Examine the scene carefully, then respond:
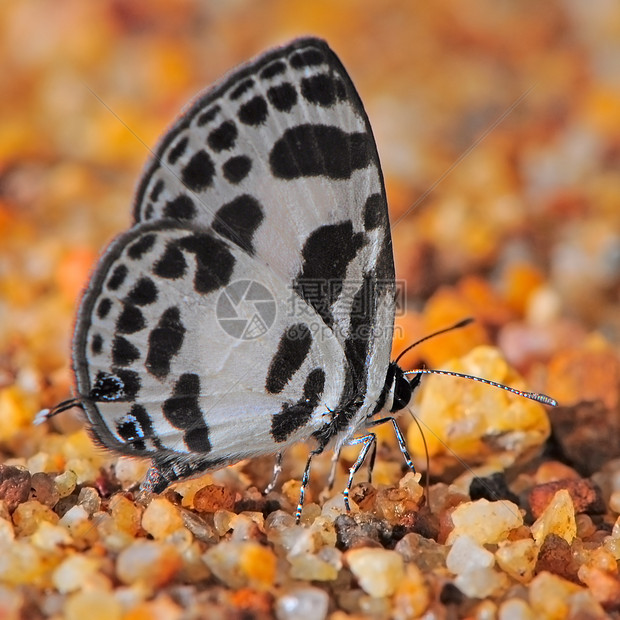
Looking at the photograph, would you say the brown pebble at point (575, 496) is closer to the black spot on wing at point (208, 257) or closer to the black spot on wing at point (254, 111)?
the black spot on wing at point (208, 257)

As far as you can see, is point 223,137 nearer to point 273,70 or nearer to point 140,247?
point 273,70

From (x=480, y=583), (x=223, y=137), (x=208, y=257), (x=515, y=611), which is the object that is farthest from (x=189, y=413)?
(x=515, y=611)

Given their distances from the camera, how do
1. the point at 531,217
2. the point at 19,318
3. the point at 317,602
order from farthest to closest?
1. the point at 531,217
2. the point at 19,318
3. the point at 317,602

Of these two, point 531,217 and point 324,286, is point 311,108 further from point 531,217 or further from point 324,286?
point 531,217

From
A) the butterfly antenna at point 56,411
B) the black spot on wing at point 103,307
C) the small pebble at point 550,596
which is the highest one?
the black spot on wing at point 103,307

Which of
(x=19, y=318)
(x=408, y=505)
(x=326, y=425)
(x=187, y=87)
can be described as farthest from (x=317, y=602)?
(x=187, y=87)

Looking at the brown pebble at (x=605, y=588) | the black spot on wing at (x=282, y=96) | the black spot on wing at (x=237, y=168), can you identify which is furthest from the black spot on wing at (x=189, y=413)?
the brown pebble at (x=605, y=588)

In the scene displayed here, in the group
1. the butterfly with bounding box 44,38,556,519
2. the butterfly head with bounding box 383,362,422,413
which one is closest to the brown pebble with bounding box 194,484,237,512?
the butterfly with bounding box 44,38,556,519
